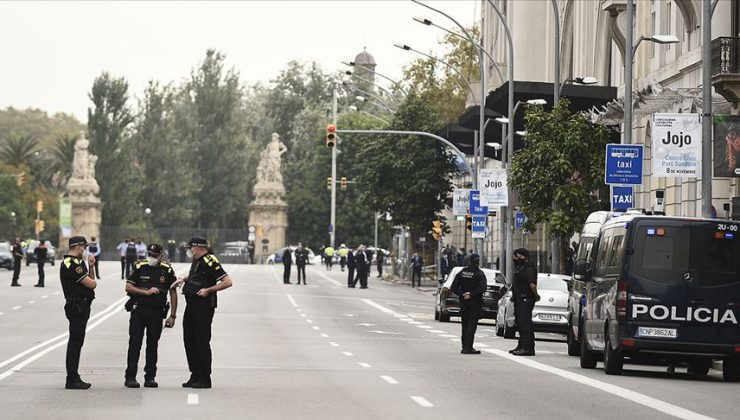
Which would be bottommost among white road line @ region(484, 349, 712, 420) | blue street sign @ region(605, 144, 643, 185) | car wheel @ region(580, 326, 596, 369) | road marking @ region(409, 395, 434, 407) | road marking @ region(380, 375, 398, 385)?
road marking @ region(409, 395, 434, 407)

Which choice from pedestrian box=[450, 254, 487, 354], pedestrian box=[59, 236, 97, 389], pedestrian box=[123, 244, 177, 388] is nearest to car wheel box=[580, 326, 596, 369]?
pedestrian box=[450, 254, 487, 354]

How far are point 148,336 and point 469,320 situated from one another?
916 centimetres

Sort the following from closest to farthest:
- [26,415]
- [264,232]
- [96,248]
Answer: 1. [26,415]
2. [96,248]
3. [264,232]

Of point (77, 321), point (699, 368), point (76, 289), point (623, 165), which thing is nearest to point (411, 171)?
point (623, 165)

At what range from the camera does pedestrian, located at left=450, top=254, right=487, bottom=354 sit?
90.6 feet

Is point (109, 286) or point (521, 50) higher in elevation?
point (521, 50)

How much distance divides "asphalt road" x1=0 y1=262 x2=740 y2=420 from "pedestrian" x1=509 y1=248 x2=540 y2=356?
439 mm

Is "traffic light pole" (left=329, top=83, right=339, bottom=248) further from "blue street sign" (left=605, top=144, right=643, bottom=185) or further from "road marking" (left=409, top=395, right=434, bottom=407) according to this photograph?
"road marking" (left=409, top=395, right=434, bottom=407)

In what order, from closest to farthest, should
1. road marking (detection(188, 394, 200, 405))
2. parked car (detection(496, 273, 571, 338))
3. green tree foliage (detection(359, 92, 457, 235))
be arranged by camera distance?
road marking (detection(188, 394, 200, 405)) → parked car (detection(496, 273, 571, 338)) → green tree foliage (detection(359, 92, 457, 235))

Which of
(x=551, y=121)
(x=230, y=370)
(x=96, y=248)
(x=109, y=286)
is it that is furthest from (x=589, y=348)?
(x=96, y=248)

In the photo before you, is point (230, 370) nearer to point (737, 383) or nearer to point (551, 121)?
point (737, 383)

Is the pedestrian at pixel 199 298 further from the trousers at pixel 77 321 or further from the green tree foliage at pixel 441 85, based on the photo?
the green tree foliage at pixel 441 85

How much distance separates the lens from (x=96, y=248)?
2633 inches

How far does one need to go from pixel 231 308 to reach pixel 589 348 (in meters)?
23.7
